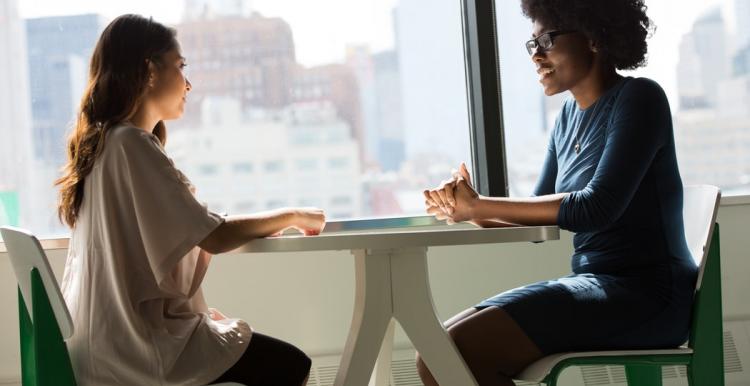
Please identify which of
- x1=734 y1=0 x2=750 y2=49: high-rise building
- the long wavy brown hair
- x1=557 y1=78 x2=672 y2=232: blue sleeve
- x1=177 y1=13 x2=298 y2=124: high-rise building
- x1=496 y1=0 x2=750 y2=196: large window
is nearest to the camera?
the long wavy brown hair

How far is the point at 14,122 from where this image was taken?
3.19 m

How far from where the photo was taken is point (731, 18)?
3.36m

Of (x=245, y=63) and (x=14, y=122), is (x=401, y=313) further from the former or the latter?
(x=14, y=122)

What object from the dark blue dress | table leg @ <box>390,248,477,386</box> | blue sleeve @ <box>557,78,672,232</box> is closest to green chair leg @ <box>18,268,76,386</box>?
table leg @ <box>390,248,477,386</box>

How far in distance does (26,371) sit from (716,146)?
2.53m

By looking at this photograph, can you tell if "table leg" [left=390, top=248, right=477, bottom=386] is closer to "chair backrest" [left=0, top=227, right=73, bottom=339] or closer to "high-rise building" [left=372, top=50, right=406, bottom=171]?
"chair backrest" [left=0, top=227, right=73, bottom=339]

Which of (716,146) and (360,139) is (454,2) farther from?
(716,146)

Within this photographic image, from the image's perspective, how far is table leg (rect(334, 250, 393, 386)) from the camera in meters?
1.75

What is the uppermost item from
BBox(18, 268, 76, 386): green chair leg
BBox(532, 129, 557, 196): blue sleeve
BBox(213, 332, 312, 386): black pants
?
BBox(532, 129, 557, 196): blue sleeve

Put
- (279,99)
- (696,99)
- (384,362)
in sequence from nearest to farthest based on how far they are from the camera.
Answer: (384,362), (279,99), (696,99)

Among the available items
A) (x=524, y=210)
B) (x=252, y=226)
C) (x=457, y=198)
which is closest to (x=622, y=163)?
(x=524, y=210)

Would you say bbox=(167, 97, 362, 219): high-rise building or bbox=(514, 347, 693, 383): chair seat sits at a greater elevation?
bbox=(167, 97, 362, 219): high-rise building

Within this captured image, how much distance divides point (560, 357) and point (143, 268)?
84 centimetres

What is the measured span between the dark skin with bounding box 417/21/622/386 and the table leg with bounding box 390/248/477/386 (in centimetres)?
7
